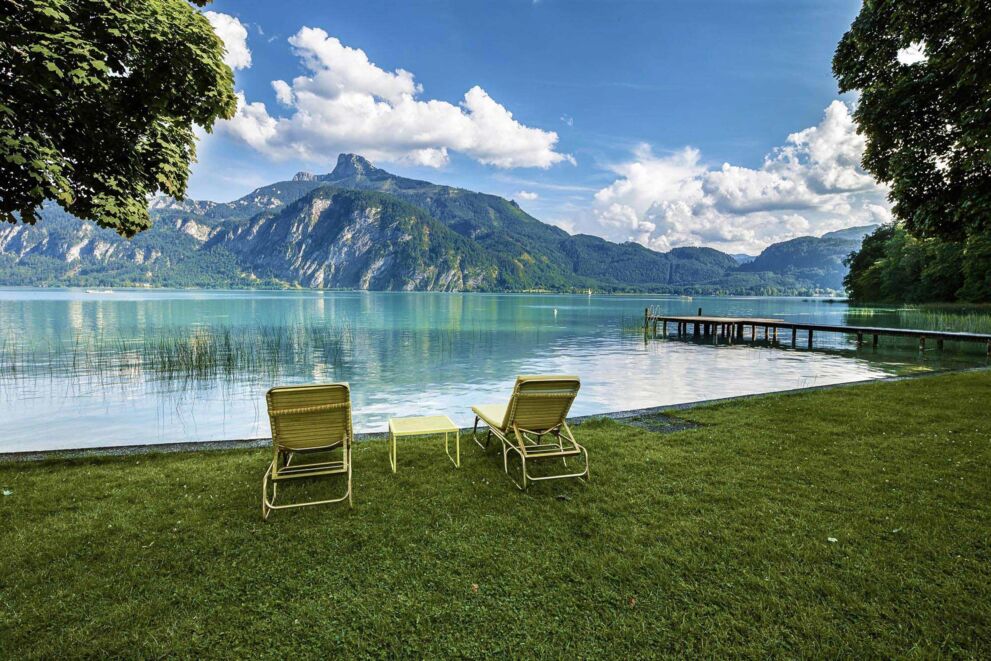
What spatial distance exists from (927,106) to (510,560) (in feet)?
56.5

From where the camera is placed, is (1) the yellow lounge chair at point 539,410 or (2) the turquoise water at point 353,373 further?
(2) the turquoise water at point 353,373

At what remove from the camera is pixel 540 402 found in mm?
6023

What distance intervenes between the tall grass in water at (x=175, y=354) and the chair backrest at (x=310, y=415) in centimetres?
1466

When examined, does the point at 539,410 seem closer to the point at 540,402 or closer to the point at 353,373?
the point at 540,402

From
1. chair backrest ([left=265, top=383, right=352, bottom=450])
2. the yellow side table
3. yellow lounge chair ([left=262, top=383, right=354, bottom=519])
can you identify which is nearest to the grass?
the yellow side table

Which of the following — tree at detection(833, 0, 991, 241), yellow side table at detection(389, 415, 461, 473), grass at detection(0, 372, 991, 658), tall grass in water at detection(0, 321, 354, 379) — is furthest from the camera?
tall grass in water at detection(0, 321, 354, 379)

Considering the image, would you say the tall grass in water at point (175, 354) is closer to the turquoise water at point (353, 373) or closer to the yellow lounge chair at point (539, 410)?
the turquoise water at point (353, 373)

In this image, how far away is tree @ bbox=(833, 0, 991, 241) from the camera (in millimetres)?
10280

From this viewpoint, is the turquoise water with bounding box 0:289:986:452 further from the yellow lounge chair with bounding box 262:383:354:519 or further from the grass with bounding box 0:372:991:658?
the grass with bounding box 0:372:991:658

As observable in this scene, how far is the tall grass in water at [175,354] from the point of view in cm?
1872

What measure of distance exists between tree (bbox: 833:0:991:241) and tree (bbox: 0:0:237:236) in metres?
12.1

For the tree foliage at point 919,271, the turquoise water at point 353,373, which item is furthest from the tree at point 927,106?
the tree foliage at point 919,271

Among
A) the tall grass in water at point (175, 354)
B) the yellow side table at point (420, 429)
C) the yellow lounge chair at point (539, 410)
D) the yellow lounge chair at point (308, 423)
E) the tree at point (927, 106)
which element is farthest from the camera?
the tall grass in water at point (175, 354)

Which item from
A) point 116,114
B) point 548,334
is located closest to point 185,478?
point 116,114
